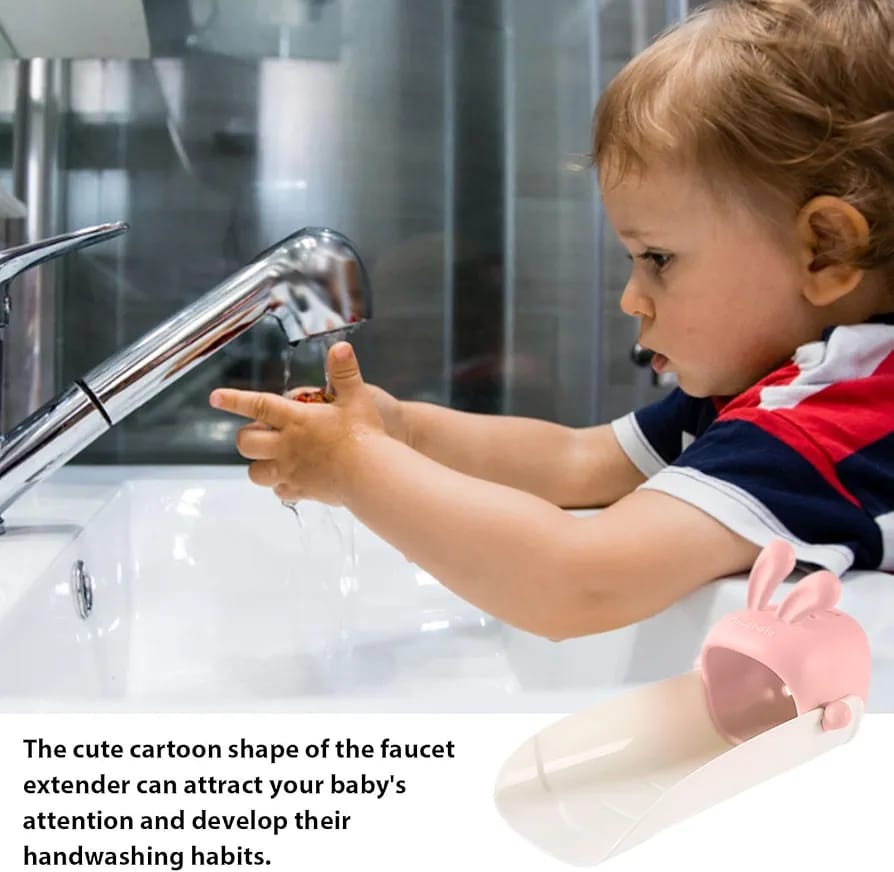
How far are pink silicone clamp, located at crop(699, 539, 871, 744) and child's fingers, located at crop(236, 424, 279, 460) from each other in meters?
0.27

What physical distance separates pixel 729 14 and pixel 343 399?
0.30m

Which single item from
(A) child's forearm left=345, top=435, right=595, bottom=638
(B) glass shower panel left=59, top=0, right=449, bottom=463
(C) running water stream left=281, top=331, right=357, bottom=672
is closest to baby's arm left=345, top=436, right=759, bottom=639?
(A) child's forearm left=345, top=435, right=595, bottom=638

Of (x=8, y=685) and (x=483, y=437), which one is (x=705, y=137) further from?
(x=8, y=685)

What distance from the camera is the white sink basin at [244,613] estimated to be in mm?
498

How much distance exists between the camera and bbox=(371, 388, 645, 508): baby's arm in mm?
740

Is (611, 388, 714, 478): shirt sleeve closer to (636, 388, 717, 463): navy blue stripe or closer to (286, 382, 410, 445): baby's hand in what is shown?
(636, 388, 717, 463): navy blue stripe

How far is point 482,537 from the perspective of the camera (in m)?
0.46

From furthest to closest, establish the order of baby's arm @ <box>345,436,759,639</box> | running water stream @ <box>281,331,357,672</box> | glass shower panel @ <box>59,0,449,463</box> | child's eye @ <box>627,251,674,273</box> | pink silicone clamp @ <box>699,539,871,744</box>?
glass shower panel @ <box>59,0,449,463</box> → running water stream @ <box>281,331,357,672</box> → child's eye @ <box>627,251,674,273</box> → baby's arm @ <box>345,436,759,639</box> → pink silicone clamp @ <box>699,539,871,744</box>

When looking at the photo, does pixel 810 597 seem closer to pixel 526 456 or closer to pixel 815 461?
pixel 815 461

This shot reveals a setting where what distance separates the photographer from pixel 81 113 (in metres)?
0.90

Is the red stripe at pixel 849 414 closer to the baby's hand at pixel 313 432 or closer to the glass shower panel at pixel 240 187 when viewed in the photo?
the baby's hand at pixel 313 432

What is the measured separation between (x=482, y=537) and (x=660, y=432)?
0.31 m

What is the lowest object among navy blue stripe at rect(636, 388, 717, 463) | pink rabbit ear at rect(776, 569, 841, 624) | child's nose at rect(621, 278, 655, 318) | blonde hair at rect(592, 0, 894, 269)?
navy blue stripe at rect(636, 388, 717, 463)

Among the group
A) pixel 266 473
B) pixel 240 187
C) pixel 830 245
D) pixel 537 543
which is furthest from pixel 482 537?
pixel 240 187
